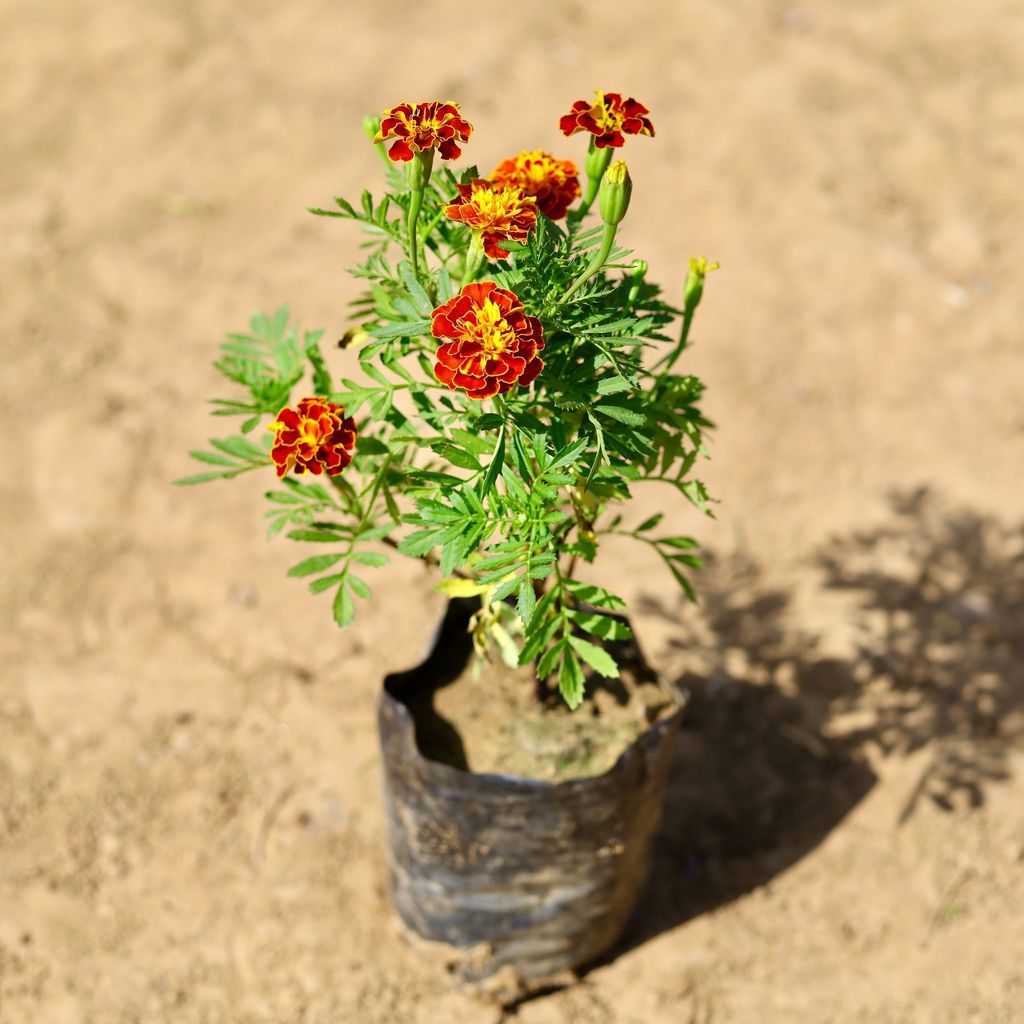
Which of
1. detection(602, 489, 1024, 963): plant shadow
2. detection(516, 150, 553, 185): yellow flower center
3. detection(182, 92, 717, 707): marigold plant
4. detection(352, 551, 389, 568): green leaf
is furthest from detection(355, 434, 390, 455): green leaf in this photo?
detection(602, 489, 1024, 963): plant shadow

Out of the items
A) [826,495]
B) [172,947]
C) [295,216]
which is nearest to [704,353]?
[826,495]

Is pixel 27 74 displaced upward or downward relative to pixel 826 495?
upward

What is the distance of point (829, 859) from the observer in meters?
2.83

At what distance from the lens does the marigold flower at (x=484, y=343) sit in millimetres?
1403

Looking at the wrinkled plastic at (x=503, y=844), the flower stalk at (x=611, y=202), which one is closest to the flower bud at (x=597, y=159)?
the flower stalk at (x=611, y=202)

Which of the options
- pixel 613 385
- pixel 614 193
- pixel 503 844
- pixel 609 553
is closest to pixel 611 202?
pixel 614 193

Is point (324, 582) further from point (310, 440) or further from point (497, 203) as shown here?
point (497, 203)

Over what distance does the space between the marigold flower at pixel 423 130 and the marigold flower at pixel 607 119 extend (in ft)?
0.50

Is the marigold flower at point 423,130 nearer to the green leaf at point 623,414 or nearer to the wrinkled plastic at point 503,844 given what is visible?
the green leaf at point 623,414

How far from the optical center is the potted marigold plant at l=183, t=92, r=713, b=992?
1.57 meters

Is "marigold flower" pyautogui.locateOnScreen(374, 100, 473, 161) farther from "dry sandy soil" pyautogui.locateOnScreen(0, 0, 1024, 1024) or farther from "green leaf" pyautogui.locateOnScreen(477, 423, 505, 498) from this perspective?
"dry sandy soil" pyautogui.locateOnScreen(0, 0, 1024, 1024)

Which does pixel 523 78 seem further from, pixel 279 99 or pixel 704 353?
pixel 704 353

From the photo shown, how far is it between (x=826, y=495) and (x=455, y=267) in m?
1.98

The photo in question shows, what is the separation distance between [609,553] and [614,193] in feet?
6.44
